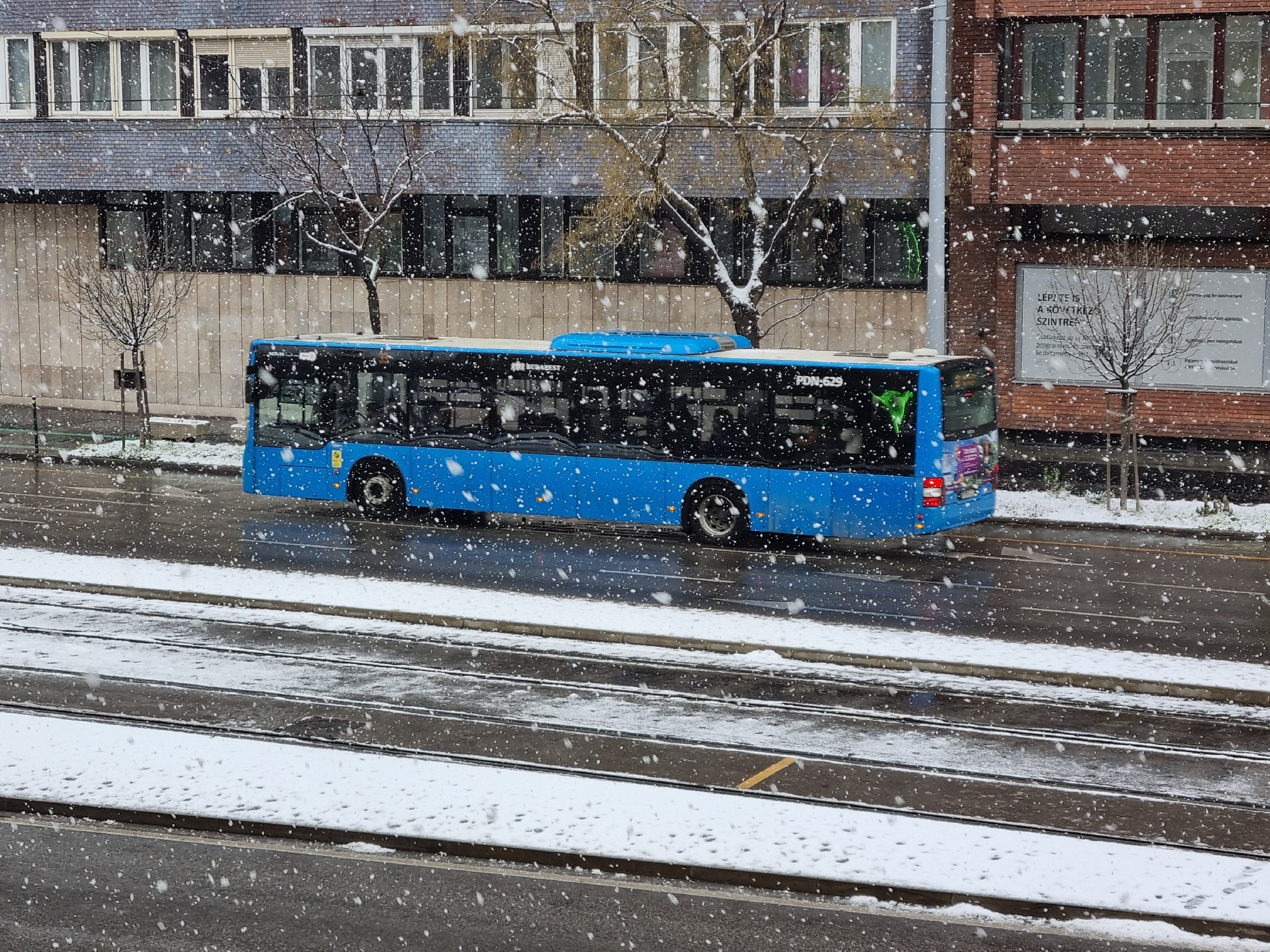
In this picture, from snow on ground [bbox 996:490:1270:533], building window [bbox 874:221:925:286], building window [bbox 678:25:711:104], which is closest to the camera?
snow on ground [bbox 996:490:1270:533]

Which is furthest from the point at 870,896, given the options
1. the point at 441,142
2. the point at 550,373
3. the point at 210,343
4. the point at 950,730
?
the point at 210,343

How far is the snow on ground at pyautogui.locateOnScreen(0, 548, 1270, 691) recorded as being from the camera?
14391 millimetres

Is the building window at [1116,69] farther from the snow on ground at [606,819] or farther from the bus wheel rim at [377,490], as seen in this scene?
the snow on ground at [606,819]

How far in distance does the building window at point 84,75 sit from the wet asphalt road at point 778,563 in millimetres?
14614

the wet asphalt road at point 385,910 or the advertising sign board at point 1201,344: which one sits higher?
the advertising sign board at point 1201,344

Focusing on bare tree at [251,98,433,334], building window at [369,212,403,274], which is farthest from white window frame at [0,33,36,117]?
building window at [369,212,403,274]

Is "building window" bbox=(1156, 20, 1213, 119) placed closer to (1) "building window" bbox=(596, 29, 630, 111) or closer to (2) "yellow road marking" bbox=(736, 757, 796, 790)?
(1) "building window" bbox=(596, 29, 630, 111)

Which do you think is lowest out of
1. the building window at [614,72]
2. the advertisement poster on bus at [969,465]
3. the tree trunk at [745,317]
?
the advertisement poster on bus at [969,465]

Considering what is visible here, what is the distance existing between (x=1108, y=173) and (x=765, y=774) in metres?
22.7

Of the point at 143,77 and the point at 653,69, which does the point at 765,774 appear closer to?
the point at 653,69

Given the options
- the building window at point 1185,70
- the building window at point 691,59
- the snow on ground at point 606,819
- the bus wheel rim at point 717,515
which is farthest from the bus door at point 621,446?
the building window at point 1185,70

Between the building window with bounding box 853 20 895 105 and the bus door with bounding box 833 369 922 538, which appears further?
the building window with bounding box 853 20 895 105

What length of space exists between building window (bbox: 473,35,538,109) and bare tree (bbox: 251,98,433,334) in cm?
170

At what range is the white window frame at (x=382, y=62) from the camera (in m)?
35.4
